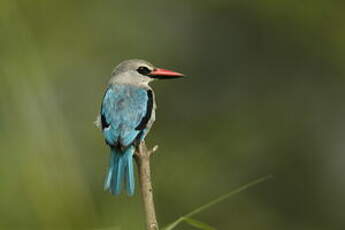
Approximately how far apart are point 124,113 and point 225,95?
4.45 metres

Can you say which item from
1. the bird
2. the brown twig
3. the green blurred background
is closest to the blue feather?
the bird

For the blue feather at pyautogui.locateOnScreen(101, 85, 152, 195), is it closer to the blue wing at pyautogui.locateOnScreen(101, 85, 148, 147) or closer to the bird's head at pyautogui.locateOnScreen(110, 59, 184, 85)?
the blue wing at pyautogui.locateOnScreen(101, 85, 148, 147)

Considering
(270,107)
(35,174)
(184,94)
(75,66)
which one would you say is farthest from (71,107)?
(35,174)

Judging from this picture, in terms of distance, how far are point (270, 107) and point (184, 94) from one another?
0.80 metres

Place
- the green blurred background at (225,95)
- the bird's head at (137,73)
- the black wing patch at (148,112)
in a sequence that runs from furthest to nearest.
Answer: the green blurred background at (225,95), the bird's head at (137,73), the black wing patch at (148,112)

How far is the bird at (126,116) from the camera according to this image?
5.47m

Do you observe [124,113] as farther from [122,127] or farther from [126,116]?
[122,127]

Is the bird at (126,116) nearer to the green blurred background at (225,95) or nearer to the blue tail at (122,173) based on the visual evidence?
the blue tail at (122,173)

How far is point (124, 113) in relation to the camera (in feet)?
18.8

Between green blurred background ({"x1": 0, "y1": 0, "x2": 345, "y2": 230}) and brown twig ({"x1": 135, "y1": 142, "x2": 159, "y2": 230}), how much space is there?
272 cm

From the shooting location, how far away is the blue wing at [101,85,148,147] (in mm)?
5551

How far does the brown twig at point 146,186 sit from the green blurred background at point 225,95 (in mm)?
2718

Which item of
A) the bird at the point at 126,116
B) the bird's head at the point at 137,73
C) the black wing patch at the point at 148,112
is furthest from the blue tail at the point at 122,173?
the bird's head at the point at 137,73

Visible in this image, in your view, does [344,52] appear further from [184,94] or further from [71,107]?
[71,107]
